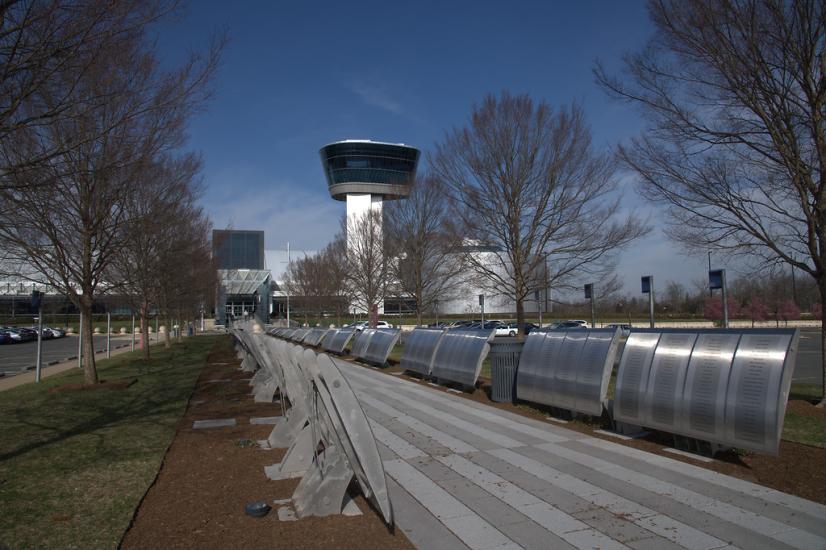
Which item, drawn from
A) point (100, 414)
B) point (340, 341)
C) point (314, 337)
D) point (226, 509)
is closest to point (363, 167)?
point (314, 337)

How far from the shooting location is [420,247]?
25.2 meters

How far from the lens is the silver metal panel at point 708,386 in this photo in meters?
6.47

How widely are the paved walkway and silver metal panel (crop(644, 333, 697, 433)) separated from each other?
474mm

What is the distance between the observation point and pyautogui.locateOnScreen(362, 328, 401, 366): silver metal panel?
18.5 m

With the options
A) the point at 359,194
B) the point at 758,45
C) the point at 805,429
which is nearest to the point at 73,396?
the point at 805,429

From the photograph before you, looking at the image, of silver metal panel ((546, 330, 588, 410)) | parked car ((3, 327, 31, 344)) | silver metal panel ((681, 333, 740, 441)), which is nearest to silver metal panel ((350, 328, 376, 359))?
silver metal panel ((546, 330, 588, 410))

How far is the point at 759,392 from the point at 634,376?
1737 millimetres

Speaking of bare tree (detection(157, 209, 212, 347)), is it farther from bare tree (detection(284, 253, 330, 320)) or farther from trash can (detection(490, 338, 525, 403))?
bare tree (detection(284, 253, 330, 320))

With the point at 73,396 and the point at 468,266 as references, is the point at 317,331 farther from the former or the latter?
the point at 73,396

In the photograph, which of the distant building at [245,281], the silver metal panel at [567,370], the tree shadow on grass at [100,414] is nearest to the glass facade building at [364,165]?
the distant building at [245,281]

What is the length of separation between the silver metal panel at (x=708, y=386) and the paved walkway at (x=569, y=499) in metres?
0.47

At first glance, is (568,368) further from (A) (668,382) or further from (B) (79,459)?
(B) (79,459)

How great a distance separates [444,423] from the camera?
924 centimetres

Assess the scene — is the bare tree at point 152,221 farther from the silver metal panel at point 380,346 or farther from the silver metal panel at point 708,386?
the silver metal panel at point 708,386
